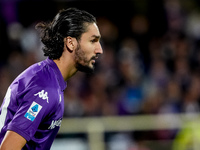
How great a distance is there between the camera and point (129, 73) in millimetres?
8586

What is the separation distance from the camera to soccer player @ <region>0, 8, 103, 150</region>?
128 inches

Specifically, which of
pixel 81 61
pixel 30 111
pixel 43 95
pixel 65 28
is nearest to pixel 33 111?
pixel 30 111

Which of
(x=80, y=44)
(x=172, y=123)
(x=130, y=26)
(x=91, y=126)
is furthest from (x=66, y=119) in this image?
(x=80, y=44)

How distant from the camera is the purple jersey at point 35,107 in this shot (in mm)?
3256

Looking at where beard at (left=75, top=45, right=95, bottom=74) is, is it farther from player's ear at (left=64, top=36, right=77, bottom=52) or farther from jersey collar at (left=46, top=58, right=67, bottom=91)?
jersey collar at (left=46, top=58, right=67, bottom=91)

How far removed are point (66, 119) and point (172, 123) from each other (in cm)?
168

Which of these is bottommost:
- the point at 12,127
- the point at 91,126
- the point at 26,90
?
the point at 91,126

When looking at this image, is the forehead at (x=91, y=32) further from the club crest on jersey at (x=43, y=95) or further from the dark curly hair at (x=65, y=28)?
the club crest on jersey at (x=43, y=95)

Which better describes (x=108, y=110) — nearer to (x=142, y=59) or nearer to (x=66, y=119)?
(x=66, y=119)

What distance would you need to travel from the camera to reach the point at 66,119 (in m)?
7.71

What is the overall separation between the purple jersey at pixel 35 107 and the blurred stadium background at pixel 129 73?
4014mm

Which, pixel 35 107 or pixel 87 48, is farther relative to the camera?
pixel 87 48

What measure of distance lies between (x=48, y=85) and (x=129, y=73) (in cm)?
527

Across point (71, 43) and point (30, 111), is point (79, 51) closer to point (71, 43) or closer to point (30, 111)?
point (71, 43)
